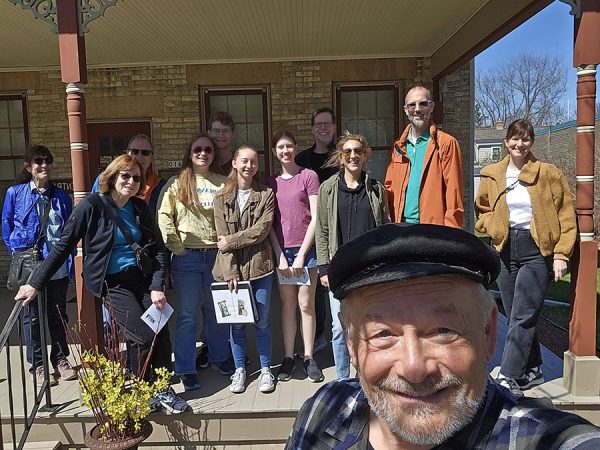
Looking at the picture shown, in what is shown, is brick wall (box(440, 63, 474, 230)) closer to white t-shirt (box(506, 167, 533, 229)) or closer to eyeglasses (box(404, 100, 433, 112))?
white t-shirt (box(506, 167, 533, 229))

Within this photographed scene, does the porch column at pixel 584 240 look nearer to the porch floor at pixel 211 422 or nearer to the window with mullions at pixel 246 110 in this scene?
the porch floor at pixel 211 422

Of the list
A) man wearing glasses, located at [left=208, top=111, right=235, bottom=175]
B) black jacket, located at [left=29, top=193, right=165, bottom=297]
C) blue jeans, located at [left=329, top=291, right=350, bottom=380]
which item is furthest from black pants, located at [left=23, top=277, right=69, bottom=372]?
blue jeans, located at [left=329, top=291, right=350, bottom=380]

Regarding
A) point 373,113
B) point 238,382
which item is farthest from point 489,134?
point 238,382

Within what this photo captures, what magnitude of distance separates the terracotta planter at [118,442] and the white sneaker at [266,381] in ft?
2.69

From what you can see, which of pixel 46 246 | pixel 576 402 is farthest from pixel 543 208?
pixel 46 246

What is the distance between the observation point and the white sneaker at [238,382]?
3.61 m

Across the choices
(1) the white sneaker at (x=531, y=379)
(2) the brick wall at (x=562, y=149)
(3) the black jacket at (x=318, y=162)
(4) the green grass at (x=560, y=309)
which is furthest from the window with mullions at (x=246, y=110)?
(2) the brick wall at (x=562, y=149)

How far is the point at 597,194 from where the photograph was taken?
1330 cm

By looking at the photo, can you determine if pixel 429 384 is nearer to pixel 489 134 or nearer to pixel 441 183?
pixel 441 183

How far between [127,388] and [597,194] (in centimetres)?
1364

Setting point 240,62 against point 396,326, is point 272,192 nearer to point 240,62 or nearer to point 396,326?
point 396,326

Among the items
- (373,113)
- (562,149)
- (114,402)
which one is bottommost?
(114,402)

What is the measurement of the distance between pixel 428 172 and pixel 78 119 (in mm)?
2531

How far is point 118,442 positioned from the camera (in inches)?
118
